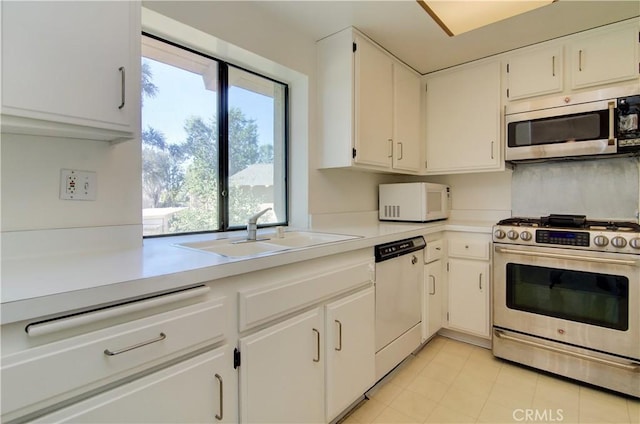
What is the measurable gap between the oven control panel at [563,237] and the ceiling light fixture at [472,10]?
1.32 m

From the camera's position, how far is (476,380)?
1917 mm

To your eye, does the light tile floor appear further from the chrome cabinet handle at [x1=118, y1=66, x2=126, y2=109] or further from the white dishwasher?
the chrome cabinet handle at [x1=118, y1=66, x2=126, y2=109]

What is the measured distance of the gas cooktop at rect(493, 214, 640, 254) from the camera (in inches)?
67.4

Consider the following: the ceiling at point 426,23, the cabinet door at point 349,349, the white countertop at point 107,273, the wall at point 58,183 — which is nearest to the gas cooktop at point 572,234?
the cabinet door at point 349,349

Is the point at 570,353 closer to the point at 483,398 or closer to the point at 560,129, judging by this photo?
the point at 483,398

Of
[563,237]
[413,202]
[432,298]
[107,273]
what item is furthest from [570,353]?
[107,273]

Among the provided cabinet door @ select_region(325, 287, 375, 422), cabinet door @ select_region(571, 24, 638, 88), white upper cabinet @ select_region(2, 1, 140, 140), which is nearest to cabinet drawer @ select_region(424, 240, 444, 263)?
cabinet door @ select_region(325, 287, 375, 422)

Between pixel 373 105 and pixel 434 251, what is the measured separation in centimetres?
114

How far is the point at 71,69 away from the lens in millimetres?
980

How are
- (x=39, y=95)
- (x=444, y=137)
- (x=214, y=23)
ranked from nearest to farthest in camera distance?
1. (x=39, y=95)
2. (x=214, y=23)
3. (x=444, y=137)

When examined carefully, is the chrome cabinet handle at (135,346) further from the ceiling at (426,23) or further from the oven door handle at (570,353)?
the oven door handle at (570,353)

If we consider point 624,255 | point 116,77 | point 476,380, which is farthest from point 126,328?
point 624,255

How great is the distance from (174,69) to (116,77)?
70 cm

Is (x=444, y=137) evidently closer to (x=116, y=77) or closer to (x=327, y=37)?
(x=327, y=37)
